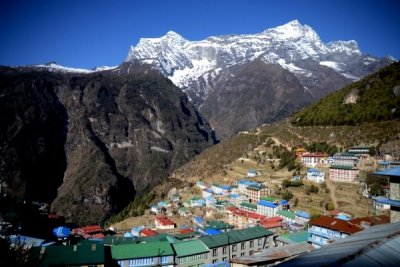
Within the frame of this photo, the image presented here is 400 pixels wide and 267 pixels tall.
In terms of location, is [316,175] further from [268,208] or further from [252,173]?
[252,173]

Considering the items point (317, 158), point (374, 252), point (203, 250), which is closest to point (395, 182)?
point (374, 252)

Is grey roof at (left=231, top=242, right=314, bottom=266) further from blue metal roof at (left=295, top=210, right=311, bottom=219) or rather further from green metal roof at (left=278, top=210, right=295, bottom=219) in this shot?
green metal roof at (left=278, top=210, right=295, bottom=219)

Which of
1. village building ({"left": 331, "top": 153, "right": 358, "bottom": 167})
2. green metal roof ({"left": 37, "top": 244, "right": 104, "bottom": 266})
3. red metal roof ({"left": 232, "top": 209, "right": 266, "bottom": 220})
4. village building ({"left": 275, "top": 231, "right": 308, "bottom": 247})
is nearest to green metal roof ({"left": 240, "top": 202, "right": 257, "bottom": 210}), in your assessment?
red metal roof ({"left": 232, "top": 209, "right": 266, "bottom": 220})

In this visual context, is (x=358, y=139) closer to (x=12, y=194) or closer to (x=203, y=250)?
(x=203, y=250)

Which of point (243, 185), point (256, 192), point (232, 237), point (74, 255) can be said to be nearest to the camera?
point (74, 255)

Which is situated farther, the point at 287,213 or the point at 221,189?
→ the point at 221,189

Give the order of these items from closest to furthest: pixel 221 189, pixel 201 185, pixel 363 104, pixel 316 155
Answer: pixel 316 155 → pixel 221 189 → pixel 363 104 → pixel 201 185

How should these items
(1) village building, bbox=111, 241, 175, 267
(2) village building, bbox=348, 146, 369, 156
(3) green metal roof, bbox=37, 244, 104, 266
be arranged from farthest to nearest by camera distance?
(2) village building, bbox=348, 146, 369, 156 < (1) village building, bbox=111, 241, 175, 267 < (3) green metal roof, bbox=37, 244, 104, 266

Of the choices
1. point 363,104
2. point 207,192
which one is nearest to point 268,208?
point 207,192
